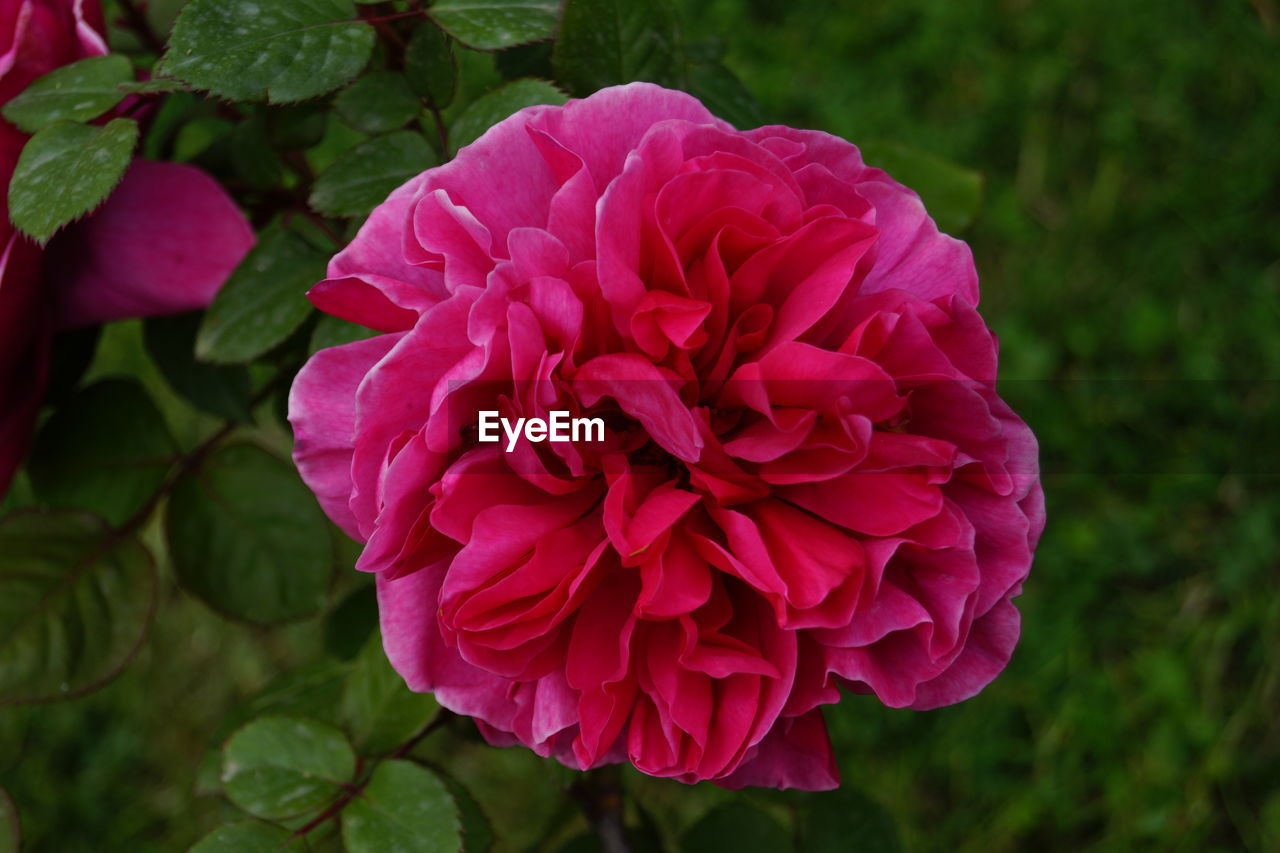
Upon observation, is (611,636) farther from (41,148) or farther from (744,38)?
(744,38)

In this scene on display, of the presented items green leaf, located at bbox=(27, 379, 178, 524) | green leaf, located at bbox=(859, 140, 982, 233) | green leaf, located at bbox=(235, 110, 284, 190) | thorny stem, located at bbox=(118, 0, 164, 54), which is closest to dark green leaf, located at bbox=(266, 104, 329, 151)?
green leaf, located at bbox=(235, 110, 284, 190)

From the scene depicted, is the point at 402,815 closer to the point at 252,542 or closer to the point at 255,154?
the point at 252,542

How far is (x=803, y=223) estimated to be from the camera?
1.42ft

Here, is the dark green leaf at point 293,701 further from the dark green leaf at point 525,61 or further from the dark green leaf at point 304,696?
the dark green leaf at point 525,61

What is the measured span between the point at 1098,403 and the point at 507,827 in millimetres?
919

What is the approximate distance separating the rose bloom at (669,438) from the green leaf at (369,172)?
0.08 meters

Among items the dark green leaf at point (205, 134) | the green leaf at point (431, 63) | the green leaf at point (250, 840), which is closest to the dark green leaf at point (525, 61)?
the green leaf at point (431, 63)

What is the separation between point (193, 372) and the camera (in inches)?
26.3

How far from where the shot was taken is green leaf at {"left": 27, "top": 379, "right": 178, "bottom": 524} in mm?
687

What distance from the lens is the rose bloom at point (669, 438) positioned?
0.42 metres

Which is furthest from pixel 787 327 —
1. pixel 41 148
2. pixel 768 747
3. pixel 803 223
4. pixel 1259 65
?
pixel 1259 65

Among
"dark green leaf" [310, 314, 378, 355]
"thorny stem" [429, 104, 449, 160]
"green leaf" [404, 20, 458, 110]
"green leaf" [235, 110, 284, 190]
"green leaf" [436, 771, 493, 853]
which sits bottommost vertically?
"green leaf" [436, 771, 493, 853]

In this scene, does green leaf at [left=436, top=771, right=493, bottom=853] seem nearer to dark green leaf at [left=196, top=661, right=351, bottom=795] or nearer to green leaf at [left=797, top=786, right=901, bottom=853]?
dark green leaf at [left=196, top=661, right=351, bottom=795]

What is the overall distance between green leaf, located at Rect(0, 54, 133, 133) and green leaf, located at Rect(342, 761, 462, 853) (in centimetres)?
32
